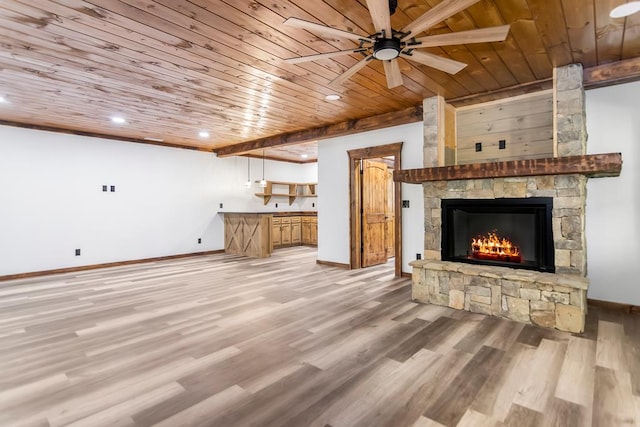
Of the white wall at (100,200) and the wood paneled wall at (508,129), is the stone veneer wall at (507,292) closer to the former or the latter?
the wood paneled wall at (508,129)

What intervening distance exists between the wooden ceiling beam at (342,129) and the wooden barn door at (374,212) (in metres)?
0.77

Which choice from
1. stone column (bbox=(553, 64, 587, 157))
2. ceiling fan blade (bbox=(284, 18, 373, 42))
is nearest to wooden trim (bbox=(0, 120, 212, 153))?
ceiling fan blade (bbox=(284, 18, 373, 42))

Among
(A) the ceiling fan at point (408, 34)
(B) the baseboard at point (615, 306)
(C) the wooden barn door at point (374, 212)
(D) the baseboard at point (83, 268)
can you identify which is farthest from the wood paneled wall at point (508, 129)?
(D) the baseboard at point (83, 268)

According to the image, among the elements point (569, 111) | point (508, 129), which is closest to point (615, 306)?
point (569, 111)

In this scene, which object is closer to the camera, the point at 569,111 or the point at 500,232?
the point at 569,111

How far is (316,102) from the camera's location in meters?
4.57

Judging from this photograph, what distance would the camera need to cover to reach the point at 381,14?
1.99 meters

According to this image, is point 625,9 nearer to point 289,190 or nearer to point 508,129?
point 508,129

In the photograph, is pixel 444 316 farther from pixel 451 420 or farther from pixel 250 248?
pixel 250 248

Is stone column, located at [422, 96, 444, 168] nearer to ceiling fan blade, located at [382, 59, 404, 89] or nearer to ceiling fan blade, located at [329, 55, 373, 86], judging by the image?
ceiling fan blade, located at [382, 59, 404, 89]

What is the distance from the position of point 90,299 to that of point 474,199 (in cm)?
493

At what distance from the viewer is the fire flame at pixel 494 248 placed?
3.88 m

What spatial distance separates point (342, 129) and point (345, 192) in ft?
3.73

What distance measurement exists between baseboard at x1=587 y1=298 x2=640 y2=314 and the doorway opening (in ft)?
7.84
